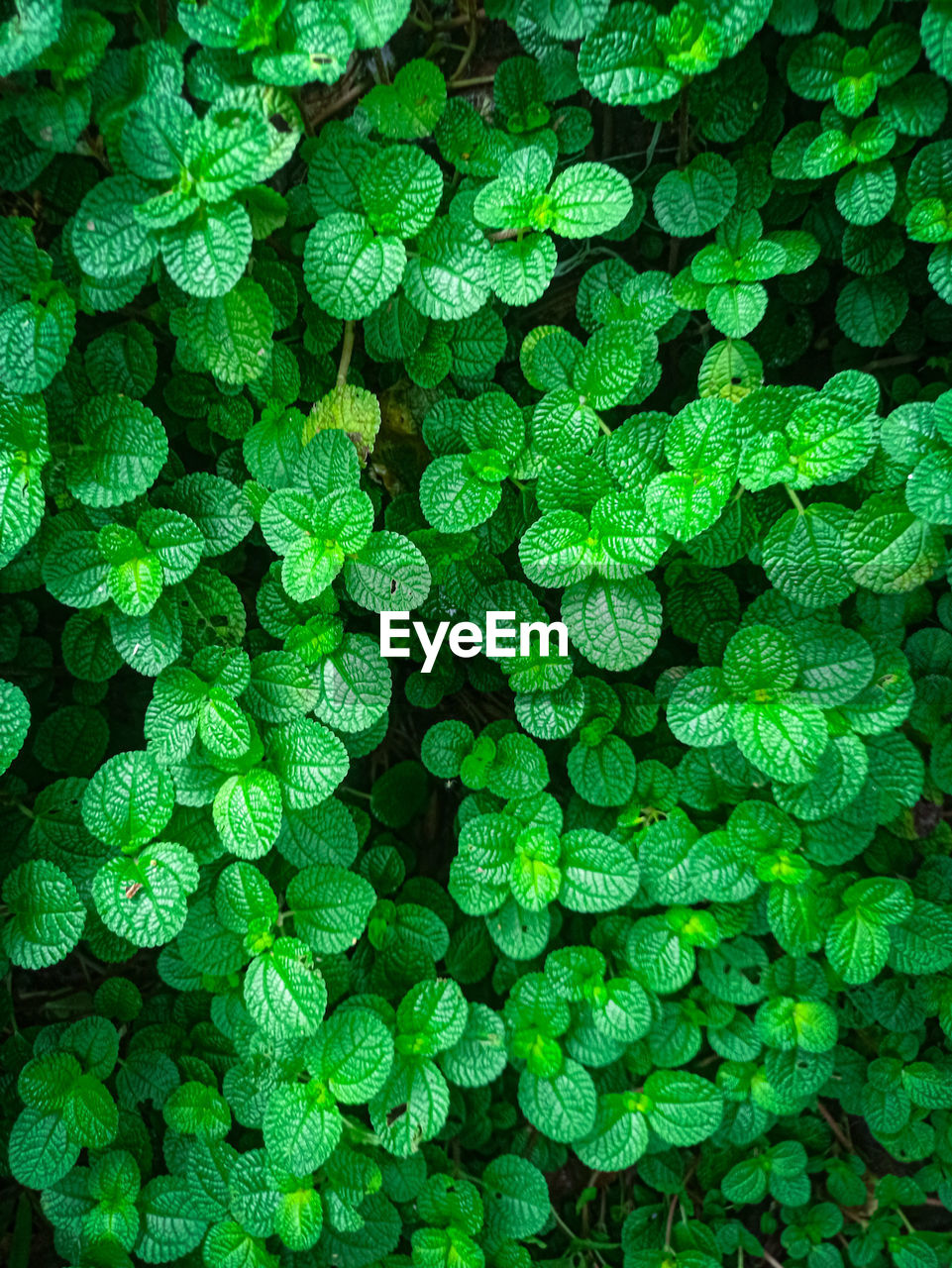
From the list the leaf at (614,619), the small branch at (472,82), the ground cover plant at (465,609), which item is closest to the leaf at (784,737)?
the ground cover plant at (465,609)

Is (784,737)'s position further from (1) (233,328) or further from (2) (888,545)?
(1) (233,328)

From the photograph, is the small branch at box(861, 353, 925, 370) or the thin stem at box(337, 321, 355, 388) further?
the small branch at box(861, 353, 925, 370)

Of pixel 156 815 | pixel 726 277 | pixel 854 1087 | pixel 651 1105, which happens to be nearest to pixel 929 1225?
pixel 854 1087

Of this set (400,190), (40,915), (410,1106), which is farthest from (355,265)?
(410,1106)

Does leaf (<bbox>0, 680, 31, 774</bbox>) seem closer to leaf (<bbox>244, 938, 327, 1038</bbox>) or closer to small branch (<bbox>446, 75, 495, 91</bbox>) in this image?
leaf (<bbox>244, 938, 327, 1038</bbox>)

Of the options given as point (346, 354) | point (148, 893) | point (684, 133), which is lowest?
point (148, 893)

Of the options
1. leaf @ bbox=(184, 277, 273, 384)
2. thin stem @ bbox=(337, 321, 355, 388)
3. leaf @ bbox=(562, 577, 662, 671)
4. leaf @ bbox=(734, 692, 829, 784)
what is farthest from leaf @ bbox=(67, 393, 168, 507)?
leaf @ bbox=(734, 692, 829, 784)
